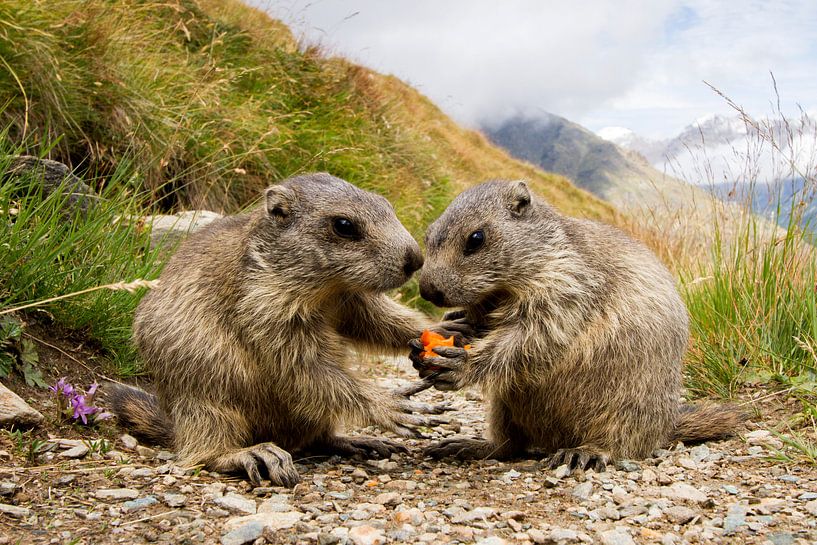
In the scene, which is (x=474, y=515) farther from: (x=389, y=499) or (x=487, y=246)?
(x=487, y=246)

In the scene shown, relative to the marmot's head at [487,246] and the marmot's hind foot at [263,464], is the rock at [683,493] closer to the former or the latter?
the marmot's head at [487,246]

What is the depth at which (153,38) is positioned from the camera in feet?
35.9

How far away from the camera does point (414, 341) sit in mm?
4859

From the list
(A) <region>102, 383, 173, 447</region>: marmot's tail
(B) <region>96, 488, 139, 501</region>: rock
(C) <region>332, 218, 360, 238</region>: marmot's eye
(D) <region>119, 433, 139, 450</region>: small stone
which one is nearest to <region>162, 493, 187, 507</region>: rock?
(B) <region>96, 488, 139, 501</region>: rock

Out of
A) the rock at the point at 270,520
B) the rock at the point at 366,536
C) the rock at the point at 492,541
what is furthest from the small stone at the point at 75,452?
the rock at the point at 492,541

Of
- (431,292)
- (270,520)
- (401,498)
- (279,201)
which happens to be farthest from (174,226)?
(270,520)

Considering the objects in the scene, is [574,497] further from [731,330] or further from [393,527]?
[731,330]

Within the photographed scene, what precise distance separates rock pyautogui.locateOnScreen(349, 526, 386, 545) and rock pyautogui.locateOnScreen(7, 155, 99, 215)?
12.0 feet

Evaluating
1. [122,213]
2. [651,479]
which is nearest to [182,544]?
[651,479]

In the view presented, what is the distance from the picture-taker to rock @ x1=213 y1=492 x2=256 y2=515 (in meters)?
3.75

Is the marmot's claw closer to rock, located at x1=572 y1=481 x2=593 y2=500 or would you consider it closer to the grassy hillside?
rock, located at x1=572 y1=481 x2=593 y2=500

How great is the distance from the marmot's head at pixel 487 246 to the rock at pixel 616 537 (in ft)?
5.67

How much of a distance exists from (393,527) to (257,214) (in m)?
2.30

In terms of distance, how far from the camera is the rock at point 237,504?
12.3 ft
